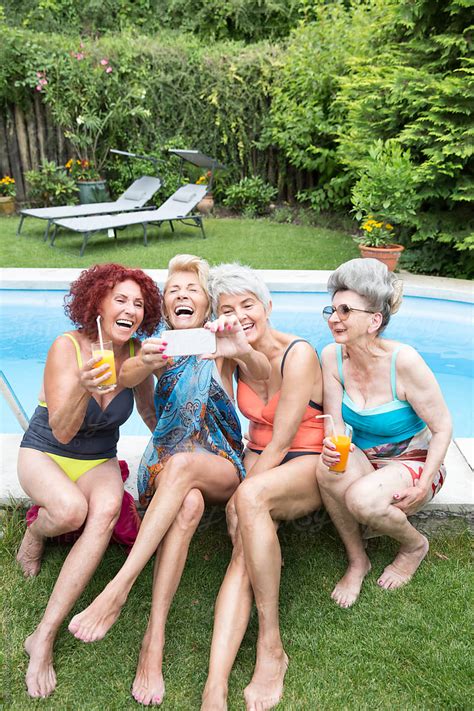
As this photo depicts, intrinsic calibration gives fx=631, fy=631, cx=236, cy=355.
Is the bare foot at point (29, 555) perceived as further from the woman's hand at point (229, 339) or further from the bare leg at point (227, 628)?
the woman's hand at point (229, 339)

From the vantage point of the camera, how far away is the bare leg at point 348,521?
2.46 metres

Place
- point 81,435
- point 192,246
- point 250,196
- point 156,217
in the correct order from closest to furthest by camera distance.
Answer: point 81,435
point 192,246
point 156,217
point 250,196

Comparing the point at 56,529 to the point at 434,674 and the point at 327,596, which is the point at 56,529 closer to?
the point at 327,596

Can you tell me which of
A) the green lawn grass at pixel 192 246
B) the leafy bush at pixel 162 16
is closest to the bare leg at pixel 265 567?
the green lawn grass at pixel 192 246

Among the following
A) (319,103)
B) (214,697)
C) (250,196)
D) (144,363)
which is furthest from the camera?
(250,196)

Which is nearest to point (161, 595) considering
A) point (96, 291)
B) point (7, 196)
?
point (96, 291)

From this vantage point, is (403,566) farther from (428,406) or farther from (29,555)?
(29,555)

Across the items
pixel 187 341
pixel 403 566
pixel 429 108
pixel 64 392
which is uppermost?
pixel 429 108

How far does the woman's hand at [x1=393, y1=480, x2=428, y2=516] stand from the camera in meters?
2.45

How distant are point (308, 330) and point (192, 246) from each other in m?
3.27

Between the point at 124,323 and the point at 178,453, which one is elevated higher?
the point at 124,323

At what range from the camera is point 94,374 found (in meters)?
2.19

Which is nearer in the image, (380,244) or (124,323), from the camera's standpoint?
(124,323)

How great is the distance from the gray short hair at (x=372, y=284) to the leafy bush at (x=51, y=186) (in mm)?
9599
